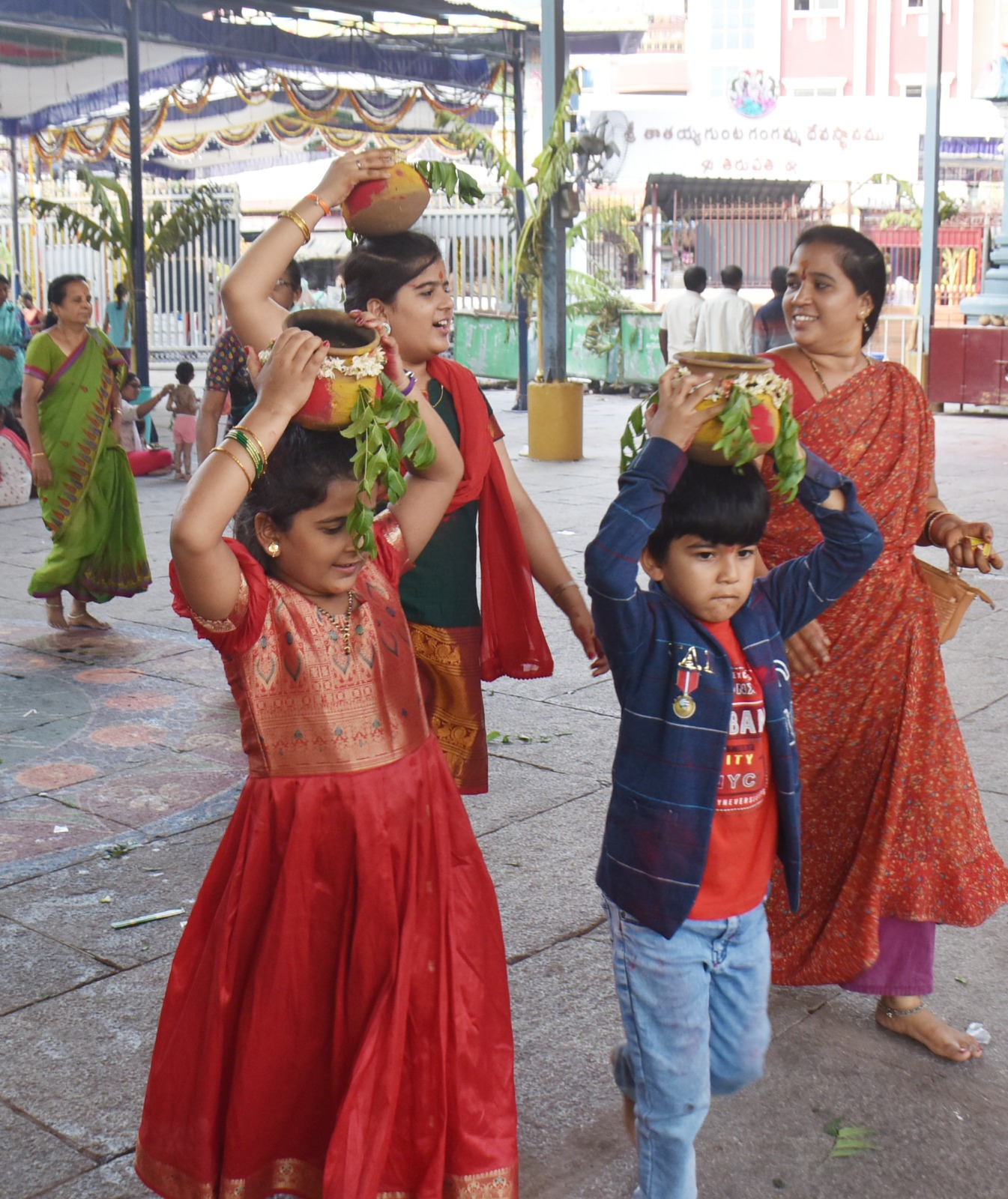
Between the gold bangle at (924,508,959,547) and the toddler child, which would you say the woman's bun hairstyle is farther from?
the toddler child

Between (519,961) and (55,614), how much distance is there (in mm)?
4116

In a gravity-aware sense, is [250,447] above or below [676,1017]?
above

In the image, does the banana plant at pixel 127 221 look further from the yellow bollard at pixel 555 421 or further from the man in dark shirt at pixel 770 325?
the man in dark shirt at pixel 770 325

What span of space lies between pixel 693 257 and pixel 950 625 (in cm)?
2113

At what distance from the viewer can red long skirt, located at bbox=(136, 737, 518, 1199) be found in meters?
2.03

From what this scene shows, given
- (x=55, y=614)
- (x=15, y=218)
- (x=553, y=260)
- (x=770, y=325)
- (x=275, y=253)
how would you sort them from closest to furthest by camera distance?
1. (x=275, y=253)
2. (x=55, y=614)
3. (x=770, y=325)
4. (x=553, y=260)
5. (x=15, y=218)

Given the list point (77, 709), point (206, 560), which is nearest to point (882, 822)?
point (206, 560)

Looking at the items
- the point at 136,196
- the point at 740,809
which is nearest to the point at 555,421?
the point at 136,196

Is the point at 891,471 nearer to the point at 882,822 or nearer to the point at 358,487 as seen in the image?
the point at 882,822

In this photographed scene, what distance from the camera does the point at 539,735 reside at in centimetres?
493

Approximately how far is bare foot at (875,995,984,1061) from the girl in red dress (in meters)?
1.08

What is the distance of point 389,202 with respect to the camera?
272 centimetres

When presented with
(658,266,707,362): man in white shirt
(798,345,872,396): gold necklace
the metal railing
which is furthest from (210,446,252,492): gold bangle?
the metal railing

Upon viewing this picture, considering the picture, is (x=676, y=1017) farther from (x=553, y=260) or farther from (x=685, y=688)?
(x=553, y=260)
